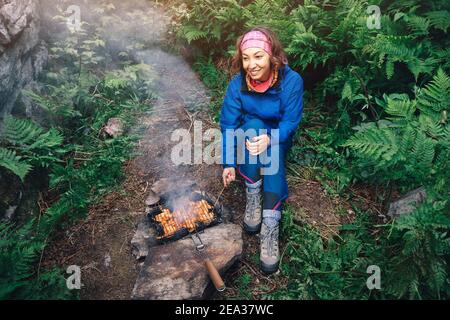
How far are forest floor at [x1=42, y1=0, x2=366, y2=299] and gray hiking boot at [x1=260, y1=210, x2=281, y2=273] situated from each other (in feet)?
0.43

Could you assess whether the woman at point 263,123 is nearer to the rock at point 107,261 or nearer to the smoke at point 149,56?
the smoke at point 149,56

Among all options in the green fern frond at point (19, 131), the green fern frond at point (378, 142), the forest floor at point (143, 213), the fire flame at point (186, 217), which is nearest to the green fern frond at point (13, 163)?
the green fern frond at point (19, 131)

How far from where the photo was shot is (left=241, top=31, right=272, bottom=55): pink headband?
135 inches

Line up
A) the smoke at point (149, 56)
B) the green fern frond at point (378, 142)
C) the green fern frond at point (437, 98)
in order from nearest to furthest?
1. the green fern frond at point (378, 142)
2. the green fern frond at point (437, 98)
3. the smoke at point (149, 56)

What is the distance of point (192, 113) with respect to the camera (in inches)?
213

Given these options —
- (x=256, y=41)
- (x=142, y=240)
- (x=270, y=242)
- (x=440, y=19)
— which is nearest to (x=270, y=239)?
(x=270, y=242)

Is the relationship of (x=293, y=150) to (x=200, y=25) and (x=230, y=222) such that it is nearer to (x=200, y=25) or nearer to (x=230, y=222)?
(x=230, y=222)

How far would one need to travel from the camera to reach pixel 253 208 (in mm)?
3844

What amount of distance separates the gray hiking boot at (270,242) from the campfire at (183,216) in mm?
575

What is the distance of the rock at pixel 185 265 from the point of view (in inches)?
121
